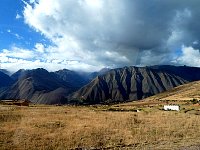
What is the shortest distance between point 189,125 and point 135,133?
1372 centimetres

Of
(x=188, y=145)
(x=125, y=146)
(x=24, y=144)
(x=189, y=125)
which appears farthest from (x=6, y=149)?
(x=189, y=125)

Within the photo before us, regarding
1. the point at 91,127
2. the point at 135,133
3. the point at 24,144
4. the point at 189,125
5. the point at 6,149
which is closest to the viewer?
the point at 6,149

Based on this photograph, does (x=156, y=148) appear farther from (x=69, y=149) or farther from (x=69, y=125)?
(x=69, y=125)

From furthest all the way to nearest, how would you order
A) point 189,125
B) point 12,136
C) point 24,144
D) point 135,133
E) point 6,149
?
point 189,125
point 135,133
point 12,136
point 24,144
point 6,149

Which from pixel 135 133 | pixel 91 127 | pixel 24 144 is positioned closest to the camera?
pixel 24 144

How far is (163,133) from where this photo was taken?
150ft

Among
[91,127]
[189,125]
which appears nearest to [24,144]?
[91,127]

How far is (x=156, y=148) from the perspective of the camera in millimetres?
35469

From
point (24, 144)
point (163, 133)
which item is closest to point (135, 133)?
point (163, 133)

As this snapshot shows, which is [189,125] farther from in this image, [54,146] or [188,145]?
[54,146]

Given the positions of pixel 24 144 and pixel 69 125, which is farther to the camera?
pixel 69 125

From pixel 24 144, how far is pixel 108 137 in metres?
11.1

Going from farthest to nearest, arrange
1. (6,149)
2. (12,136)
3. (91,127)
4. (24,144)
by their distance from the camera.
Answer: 1. (91,127)
2. (12,136)
3. (24,144)
4. (6,149)

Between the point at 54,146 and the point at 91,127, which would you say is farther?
the point at 91,127
